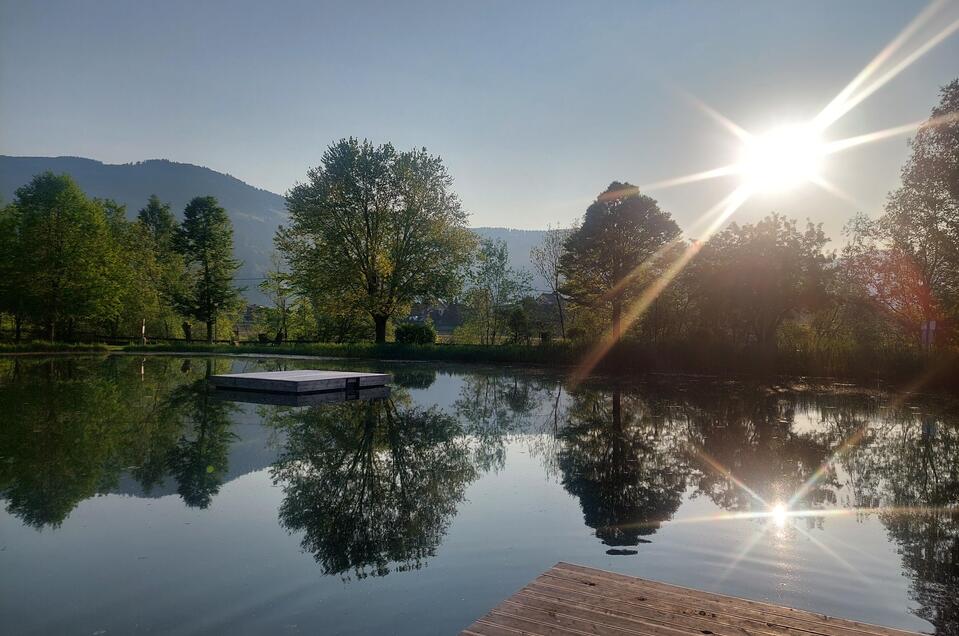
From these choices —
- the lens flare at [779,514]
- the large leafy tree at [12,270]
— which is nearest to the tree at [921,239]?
the lens flare at [779,514]

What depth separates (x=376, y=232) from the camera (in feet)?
116

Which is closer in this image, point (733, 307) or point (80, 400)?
point (80, 400)

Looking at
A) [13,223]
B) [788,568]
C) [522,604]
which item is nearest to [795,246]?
[788,568]

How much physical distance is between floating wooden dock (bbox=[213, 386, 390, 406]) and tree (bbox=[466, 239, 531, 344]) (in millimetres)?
26269

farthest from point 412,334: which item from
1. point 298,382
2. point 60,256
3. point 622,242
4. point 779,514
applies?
point 779,514

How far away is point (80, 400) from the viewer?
1448cm

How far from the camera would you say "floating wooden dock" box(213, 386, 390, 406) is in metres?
15.2

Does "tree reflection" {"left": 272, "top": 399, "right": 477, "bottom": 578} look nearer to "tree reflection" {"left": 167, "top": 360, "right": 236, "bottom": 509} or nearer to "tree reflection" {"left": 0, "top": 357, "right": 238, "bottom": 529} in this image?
"tree reflection" {"left": 167, "top": 360, "right": 236, "bottom": 509}

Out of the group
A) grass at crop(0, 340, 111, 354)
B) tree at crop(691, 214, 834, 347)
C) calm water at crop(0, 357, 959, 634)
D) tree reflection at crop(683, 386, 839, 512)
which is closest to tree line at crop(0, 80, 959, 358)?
tree at crop(691, 214, 834, 347)

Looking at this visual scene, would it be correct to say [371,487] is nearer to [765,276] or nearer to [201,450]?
[201,450]

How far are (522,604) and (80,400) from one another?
14.9m

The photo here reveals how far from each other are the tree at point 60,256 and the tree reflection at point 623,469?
38.0 metres

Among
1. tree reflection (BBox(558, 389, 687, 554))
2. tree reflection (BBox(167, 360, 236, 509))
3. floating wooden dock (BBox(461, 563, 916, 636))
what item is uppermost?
floating wooden dock (BBox(461, 563, 916, 636))

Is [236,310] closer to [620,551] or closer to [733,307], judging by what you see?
[733,307]
